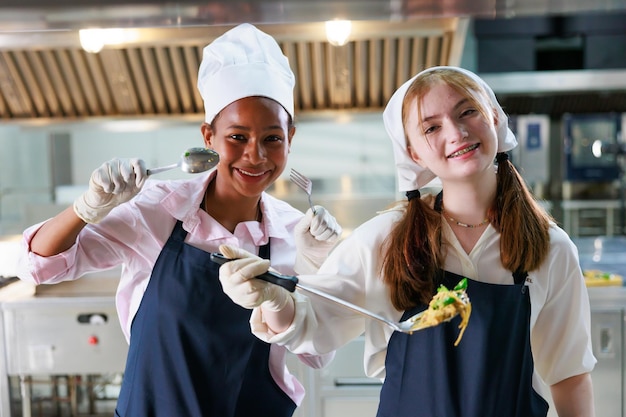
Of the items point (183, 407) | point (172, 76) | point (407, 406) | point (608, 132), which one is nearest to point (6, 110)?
point (172, 76)

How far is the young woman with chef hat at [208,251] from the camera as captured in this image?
4.70ft

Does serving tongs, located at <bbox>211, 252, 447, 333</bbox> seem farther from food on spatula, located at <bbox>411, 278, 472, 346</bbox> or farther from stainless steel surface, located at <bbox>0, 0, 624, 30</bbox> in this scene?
stainless steel surface, located at <bbox>0, 0, 624, 30</bbox>

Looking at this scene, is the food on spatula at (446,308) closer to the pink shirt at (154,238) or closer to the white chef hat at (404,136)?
the white chef hat at (404,136)

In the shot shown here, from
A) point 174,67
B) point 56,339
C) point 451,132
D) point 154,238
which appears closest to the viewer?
point 451,132

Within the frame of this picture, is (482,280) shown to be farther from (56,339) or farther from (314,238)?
(56,339)

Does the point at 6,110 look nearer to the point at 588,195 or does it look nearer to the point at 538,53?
the point at 538,53

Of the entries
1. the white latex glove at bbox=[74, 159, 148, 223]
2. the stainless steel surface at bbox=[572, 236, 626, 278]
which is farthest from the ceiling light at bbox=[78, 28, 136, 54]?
the stainless steel surface at bbox=[572, 236, 626, 278]

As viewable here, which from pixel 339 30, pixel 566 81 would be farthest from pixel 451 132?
pixel 566 81

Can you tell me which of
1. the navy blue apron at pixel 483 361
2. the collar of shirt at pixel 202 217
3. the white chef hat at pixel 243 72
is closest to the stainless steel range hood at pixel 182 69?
the white chef hat at pixel 243 72

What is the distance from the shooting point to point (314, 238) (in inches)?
59.0

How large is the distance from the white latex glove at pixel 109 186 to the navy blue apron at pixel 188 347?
21 cm

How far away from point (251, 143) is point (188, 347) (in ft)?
1.51

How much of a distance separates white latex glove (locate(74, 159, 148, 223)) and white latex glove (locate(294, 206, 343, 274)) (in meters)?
0.37

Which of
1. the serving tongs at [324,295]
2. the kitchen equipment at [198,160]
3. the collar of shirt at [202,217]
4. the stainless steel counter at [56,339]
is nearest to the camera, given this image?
the serving tongs at [324,295]
